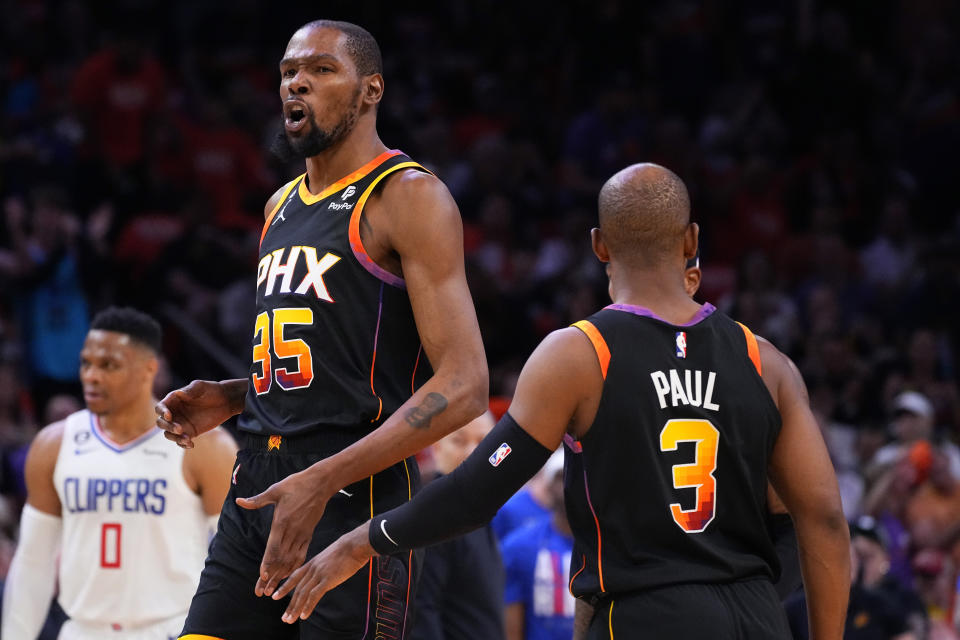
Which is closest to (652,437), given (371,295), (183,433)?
(371,295)

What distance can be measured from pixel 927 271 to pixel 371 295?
342 inches

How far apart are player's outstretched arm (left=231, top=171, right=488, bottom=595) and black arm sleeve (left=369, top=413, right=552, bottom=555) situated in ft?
0.56

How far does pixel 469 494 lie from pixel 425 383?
451 millimetres

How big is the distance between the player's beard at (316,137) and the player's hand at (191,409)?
0.70m

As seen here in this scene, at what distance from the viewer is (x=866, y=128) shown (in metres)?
13.8

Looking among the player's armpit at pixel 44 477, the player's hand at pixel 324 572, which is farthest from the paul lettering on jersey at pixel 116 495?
the player's hand at pixel 324 572

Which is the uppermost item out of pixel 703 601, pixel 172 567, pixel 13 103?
pixel 13 103

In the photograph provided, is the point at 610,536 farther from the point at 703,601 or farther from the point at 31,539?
the point at 31,539

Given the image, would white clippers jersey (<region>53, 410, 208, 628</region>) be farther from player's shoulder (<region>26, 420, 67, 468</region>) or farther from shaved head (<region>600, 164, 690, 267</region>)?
shaved head (<region>600, 164, 690, 267</region>)

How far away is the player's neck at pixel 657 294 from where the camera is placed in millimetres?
3455

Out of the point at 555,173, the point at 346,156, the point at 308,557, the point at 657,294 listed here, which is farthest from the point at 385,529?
the point at 555,173

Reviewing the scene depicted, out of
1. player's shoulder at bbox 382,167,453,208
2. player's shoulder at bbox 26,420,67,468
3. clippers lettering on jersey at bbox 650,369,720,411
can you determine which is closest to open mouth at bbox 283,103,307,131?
player's shoulder at bbox 382,167,453,208

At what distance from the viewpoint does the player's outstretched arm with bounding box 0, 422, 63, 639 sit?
19.7 feet

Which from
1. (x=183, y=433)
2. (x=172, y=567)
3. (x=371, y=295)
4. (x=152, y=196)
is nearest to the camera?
(x=371, y=295)
